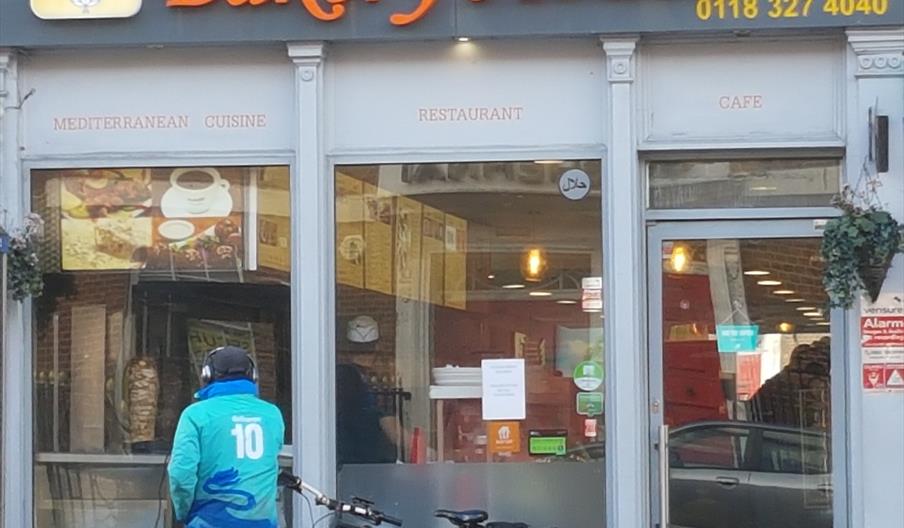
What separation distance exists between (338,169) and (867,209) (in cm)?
294

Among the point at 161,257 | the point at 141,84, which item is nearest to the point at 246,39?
the point at 141,84

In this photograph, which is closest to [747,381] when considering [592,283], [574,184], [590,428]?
[590,428]

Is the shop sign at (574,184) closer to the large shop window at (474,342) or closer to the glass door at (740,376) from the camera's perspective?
the large shop window at (474,342)

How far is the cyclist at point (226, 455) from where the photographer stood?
6520 mm

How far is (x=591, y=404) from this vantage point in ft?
27.3

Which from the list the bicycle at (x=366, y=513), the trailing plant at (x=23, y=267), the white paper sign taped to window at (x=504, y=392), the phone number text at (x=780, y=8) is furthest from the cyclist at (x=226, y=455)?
the phone number text at (x=780, y=8)

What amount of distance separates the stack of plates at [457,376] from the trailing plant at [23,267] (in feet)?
7.59

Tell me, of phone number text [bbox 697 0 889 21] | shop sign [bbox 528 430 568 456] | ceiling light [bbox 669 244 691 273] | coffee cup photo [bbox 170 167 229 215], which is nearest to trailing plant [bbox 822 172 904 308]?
ceiling light [bbox 669 244 691 273]

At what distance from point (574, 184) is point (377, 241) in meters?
1.17

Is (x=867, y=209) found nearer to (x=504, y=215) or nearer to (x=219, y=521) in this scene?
(x=504, y=215)

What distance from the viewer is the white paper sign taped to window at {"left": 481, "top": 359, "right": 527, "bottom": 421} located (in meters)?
8.38

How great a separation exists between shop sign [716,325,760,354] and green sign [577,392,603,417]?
76 centimetres

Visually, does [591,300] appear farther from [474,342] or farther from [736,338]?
[736,338]

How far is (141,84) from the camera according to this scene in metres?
8.55
